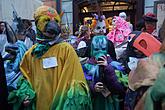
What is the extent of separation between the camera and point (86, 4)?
9266 millimetres

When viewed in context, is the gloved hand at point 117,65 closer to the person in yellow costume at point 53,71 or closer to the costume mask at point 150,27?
the person in yellow costume at point 53,71

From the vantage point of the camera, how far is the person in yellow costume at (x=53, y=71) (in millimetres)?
2406

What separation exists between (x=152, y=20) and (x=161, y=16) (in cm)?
251

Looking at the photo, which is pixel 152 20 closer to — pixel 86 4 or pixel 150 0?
pixel 150 0

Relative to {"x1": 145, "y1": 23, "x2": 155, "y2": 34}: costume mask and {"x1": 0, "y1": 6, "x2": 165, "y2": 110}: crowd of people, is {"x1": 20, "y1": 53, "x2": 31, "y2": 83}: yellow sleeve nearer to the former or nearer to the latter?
{"x1": 0, "y1": 6, "x2": 165, "y2": 110}: crowd of people

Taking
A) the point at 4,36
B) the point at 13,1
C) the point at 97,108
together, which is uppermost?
the point at 13,1

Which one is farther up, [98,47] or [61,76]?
[98,47]

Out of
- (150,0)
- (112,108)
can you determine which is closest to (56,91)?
(112,108)

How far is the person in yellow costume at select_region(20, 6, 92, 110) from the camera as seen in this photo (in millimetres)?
2406

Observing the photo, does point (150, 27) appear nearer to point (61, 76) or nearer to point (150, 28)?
point (150, 28)

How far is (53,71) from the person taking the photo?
249 centimetres

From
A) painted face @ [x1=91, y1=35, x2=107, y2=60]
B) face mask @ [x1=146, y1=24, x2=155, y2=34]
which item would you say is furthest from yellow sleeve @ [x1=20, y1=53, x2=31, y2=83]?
face mask @ [x1=146, y1=24, x2=155, y2=34]

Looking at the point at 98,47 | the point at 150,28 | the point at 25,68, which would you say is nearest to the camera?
the point at 25,68

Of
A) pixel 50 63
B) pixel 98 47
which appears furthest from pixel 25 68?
pixel 98 47
